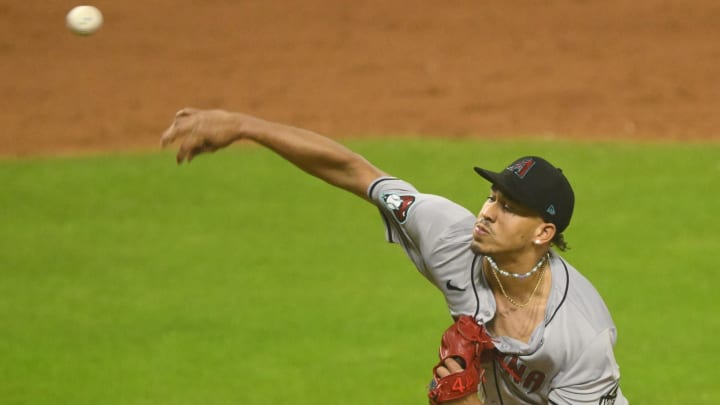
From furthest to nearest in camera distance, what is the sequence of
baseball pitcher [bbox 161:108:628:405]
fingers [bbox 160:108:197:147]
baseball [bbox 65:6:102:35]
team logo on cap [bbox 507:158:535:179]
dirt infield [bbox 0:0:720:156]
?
dirt infield [bbox 0:0:720:156]
baseball [bbox 65:6:102:35]
team logo on cap [bbox 507:158:535:179]
baseball pitcher [bbox 161:108:628:405]
fingers [bbox 160:108:197:147]

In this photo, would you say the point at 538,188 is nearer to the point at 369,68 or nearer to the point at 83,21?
the point at 83,21

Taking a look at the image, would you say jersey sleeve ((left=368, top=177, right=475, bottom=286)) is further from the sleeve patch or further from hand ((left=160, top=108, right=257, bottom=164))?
the sleeve patch

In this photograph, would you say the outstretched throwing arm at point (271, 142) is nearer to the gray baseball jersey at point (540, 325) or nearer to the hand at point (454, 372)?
the gray baseball jersey at point (540, 325)

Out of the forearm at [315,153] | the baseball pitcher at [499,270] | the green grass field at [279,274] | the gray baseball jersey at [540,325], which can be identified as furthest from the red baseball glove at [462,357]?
the green grass field at [279,274]

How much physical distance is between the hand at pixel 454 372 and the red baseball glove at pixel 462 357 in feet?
0.04

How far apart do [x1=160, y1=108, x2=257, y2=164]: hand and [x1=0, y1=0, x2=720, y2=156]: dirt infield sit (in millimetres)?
8493

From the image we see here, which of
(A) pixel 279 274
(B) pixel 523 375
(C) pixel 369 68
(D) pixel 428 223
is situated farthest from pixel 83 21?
(C) pixel 369 68

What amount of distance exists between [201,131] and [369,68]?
36.5 feet

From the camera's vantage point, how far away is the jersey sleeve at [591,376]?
544cm

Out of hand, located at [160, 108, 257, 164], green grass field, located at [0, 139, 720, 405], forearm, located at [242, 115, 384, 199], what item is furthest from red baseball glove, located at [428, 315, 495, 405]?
green grass field, located at [0, 139, 720, 405]

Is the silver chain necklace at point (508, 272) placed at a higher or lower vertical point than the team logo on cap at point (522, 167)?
lower

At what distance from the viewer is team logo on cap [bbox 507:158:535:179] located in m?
5.48

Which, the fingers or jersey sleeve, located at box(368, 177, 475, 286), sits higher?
the fingers

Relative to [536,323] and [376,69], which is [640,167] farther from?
[536,323]
